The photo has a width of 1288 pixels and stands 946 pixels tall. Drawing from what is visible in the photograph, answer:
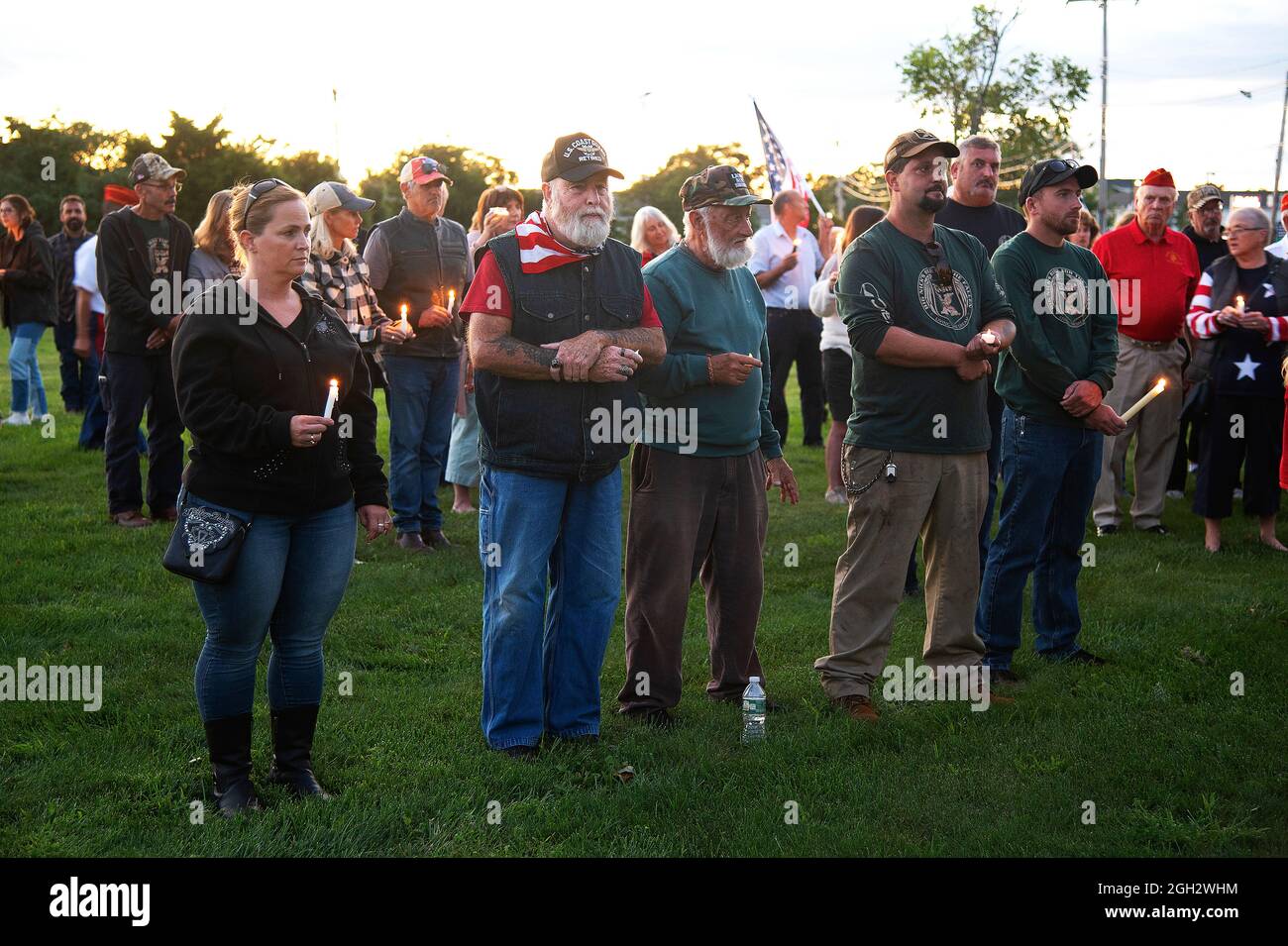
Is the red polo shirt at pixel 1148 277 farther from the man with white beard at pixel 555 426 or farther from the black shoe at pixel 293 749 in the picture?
the black shoe at pixel 293 749

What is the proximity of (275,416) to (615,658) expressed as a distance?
2914 mm

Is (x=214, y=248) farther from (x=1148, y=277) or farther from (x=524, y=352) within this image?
(x=1148, y=277)


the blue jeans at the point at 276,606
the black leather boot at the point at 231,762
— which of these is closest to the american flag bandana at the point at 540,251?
the blue jeans at the point at 276,606

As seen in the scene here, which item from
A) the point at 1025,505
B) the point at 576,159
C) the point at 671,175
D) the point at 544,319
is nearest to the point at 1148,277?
the point at 1025,505

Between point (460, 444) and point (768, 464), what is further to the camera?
point (460, 444)

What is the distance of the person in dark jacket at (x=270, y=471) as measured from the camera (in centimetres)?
440

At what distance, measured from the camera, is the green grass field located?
449 centimetres

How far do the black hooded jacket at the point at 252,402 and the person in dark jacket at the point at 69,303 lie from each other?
10584mm

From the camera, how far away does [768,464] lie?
6.24m

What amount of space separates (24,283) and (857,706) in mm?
11685

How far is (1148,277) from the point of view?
31.9 feet

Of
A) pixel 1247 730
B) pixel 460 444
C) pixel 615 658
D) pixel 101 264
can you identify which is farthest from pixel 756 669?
pixel 101 264
